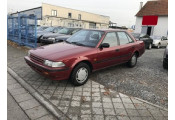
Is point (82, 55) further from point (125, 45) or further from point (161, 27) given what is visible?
point (161, 27)

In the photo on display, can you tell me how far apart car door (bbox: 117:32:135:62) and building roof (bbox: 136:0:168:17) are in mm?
19659

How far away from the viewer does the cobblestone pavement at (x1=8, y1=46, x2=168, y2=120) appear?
2701mm

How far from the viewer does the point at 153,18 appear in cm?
2338

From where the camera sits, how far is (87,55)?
3770 mm

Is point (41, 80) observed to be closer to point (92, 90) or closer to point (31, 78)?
point (31, 78)

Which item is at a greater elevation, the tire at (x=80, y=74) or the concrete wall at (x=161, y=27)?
the concrete wall at (x=161, y=27)

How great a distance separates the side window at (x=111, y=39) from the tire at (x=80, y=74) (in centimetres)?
111

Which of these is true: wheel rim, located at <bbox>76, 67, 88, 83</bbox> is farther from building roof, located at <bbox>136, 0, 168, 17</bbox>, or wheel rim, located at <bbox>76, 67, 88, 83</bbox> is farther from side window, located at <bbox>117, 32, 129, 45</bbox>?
building roof, located at <bbox>136, 0, 168, 17</bbox>

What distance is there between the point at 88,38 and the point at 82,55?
104 centimetres

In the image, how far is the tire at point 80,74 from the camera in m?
3.62

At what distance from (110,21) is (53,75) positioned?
191ft

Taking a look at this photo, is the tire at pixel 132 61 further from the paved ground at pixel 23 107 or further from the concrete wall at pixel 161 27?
the concrete wall at pixel 161 27

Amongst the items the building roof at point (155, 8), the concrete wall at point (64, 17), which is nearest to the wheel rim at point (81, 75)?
the building roof at point (155, 8)

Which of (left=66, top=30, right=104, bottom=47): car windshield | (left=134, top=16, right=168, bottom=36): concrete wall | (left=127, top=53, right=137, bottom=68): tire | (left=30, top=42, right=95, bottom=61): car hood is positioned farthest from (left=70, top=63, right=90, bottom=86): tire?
(left=134, top=16, right=168, bottom=36): concrete wall
